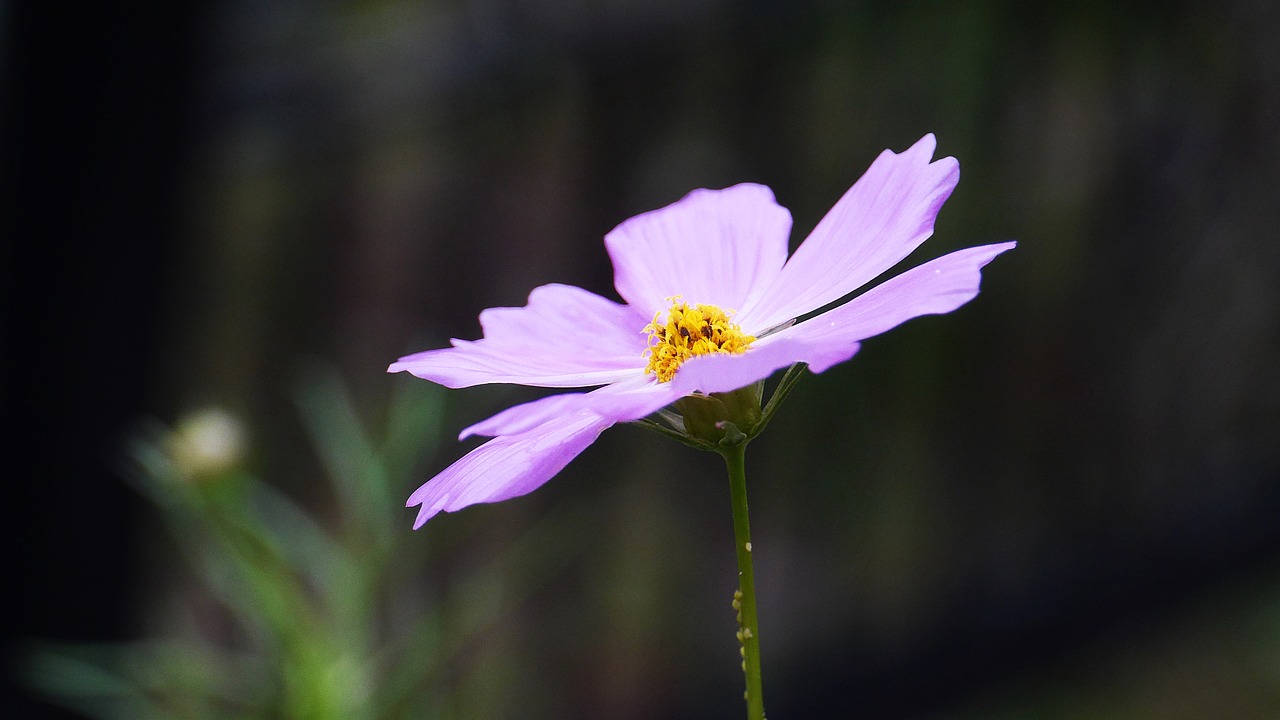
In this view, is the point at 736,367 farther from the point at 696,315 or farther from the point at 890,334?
the point at 890,334

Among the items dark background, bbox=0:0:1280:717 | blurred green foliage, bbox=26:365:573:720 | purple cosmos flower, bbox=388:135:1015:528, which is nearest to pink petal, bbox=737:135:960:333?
purple cosmos flower, bbox=388:135:1015:528

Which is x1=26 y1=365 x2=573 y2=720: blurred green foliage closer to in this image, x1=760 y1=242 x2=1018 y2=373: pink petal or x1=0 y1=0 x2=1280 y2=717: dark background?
x1=0 y1=0 x2=1280 y2=717: dark background

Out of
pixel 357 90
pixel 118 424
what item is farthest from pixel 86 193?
pixel 357 90

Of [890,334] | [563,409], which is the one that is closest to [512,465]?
[563,409]

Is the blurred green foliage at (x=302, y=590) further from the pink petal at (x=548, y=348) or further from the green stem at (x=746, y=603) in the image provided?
the green stem at (x=746, y=603)

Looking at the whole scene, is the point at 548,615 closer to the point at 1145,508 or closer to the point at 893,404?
the point at 893,404
